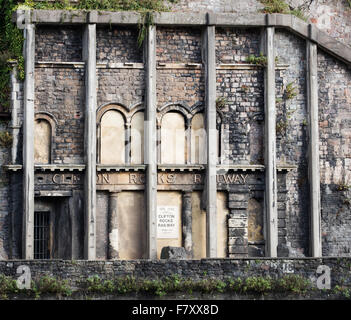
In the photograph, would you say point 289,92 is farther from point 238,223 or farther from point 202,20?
point 238,223

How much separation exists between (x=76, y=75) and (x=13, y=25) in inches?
98.4

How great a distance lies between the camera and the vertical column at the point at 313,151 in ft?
90.1

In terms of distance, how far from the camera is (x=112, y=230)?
87.0ft

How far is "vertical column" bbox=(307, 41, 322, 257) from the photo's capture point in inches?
1081

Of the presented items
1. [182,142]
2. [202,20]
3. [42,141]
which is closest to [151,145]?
[182,142]

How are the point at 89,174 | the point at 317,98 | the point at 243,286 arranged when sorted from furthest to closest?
the point at 317,98
the point at 89,174
the point at 243,286

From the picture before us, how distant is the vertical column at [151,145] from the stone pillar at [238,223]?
2.34 m

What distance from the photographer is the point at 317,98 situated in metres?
28.2

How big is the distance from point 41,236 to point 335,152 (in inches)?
374

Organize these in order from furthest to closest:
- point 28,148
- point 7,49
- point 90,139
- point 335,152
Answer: point 335,152 < point 7,49 < point 90,139 < point 28,148

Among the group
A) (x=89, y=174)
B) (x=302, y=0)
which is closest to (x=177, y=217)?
(x=89, y=174)

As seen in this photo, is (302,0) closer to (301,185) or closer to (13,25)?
(301,185)

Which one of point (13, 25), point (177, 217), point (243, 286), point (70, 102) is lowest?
point (243, 286)

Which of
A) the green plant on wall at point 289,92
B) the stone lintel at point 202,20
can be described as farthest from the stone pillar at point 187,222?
the stone lintel at point 202,20
